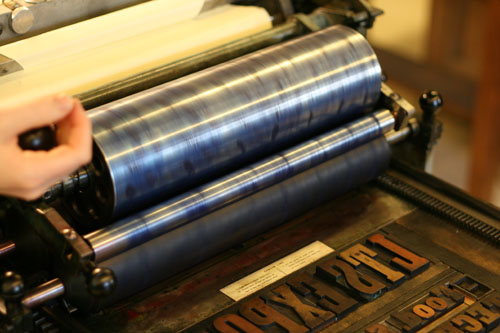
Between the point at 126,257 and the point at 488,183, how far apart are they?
8.19 ft

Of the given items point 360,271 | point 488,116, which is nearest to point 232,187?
point 360,271

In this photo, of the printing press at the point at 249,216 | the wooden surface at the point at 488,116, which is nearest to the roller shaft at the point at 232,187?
the printing press at the point at 249,216

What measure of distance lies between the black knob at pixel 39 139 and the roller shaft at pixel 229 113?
0.22 m

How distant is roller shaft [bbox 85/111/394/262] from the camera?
1453 millimetres

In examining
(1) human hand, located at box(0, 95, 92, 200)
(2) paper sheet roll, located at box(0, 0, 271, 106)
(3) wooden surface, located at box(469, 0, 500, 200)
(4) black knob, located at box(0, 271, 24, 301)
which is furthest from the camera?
(3) wooden surface, located at box(469, 0, 500, 200)

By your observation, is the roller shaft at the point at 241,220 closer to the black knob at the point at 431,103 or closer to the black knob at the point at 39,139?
the black knob at the point at 431,103

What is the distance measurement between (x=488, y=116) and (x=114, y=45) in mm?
2155

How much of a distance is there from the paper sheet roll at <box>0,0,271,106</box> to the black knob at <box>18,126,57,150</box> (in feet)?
1.15

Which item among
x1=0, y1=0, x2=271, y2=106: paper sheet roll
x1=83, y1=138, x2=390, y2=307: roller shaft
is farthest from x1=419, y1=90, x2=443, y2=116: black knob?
x1=0, y1=0, x2=271, y2=106: paper sheet roll

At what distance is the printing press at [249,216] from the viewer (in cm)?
147

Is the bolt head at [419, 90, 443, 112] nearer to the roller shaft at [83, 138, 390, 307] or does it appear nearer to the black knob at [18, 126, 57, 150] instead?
the roller shaft at [83, 138, 390, 307]

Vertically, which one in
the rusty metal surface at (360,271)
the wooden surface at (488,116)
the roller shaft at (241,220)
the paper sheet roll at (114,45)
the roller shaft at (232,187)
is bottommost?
the wooden surface at (488,116)

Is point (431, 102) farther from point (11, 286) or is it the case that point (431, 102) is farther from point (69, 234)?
point (11, 286)

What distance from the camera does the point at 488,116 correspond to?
3518 millimetres
